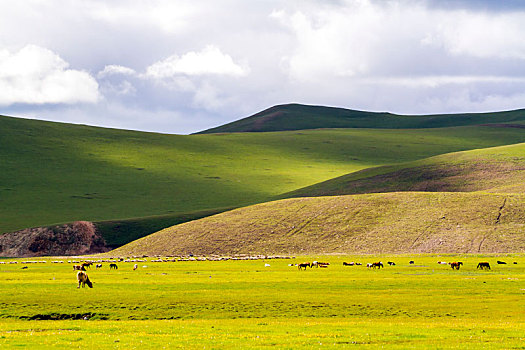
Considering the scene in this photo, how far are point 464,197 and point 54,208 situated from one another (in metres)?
98.4

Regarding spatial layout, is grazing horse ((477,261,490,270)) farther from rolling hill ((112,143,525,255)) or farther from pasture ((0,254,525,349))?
rolling hill ((112,143,525,255))

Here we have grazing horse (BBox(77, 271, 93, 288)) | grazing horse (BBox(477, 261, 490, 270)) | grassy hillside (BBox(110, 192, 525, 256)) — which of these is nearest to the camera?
grazing horse (BBox(77, 271, 93, 288))

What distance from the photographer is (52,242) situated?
142500 millimetres

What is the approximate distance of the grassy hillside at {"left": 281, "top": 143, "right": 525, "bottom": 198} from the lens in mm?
167750

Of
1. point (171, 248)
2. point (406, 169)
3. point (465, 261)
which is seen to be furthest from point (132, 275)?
point (406, 169)

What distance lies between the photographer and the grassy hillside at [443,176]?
167750mm

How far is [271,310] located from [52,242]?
343 feet

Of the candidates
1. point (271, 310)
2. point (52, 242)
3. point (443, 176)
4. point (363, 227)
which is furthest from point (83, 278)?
point (443, 176)

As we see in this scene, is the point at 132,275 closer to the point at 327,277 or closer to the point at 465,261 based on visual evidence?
the point at 327,277

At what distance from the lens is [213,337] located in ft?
109

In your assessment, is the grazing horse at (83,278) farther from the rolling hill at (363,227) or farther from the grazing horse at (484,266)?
the rolling hill at (363,227)

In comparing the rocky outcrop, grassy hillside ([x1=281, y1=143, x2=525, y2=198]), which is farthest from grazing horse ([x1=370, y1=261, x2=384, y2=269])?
grassy hillside ([x1=281, y1=143, x2=525, y2=198])

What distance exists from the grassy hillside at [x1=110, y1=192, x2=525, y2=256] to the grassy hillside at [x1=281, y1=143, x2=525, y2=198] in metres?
31.5

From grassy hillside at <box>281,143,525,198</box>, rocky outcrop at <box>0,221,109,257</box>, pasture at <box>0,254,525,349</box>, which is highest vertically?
grassy hillside at <box>281,143,525,198</box>
